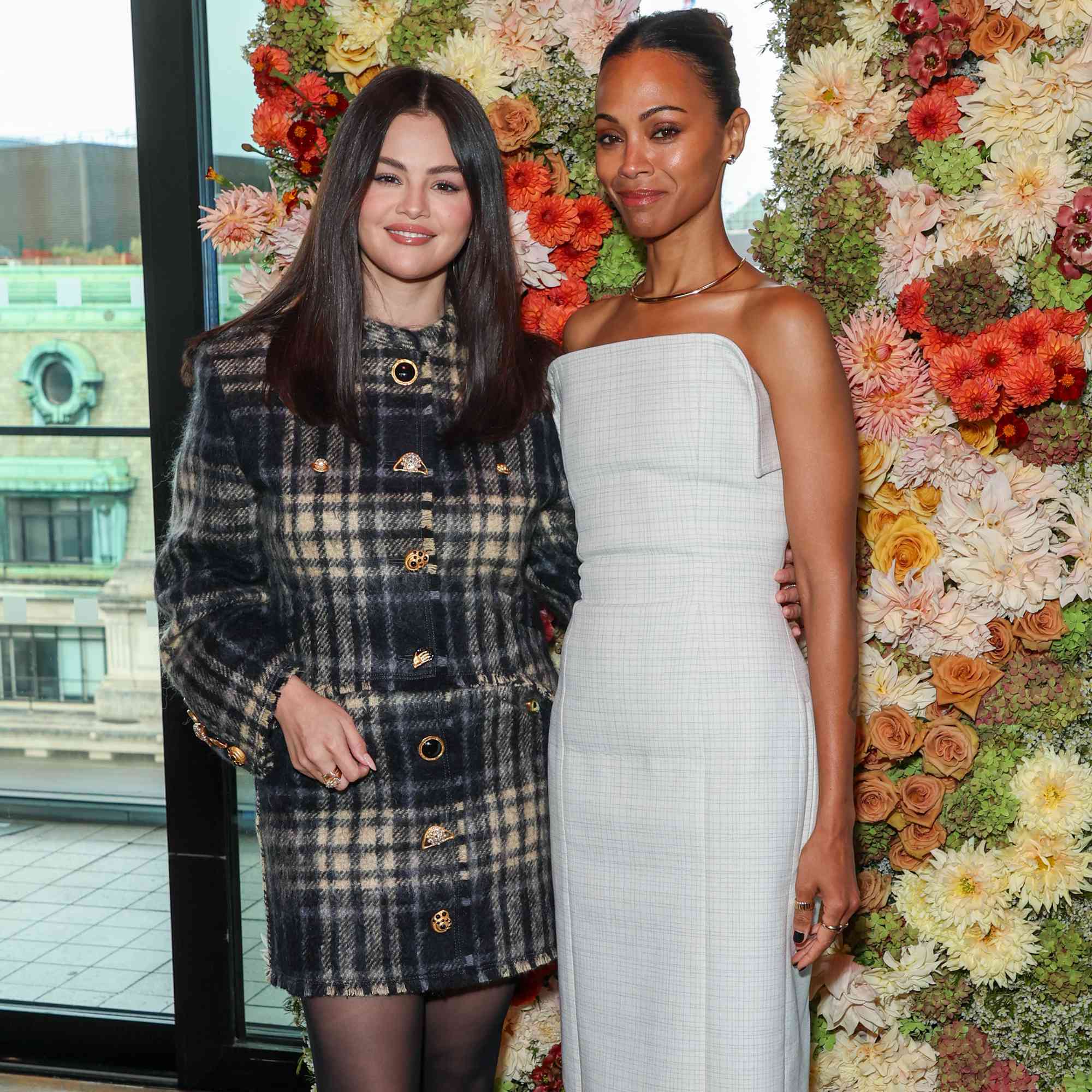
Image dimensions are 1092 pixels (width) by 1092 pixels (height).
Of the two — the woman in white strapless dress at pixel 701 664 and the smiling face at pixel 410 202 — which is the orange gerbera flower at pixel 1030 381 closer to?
the woman in white strapless dress at pixel 701 664

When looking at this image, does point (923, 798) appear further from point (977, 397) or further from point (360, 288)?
point (360, 288)

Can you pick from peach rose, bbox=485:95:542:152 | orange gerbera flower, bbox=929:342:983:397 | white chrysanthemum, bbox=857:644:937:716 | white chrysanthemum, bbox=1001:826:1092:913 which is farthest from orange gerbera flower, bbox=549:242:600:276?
white chrysanthemum, bbox=1001:826:1092:913

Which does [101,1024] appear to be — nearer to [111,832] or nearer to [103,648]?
[111,832]

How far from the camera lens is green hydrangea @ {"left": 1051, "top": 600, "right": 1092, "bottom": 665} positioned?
209 centimetres

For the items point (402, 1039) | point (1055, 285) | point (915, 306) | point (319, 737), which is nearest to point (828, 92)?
point (915, 306)

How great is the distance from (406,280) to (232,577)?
20.0 inches

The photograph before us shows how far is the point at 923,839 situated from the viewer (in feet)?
7.03

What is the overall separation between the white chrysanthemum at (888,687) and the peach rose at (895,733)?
0.01 metres

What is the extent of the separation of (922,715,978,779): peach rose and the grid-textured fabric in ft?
1.84

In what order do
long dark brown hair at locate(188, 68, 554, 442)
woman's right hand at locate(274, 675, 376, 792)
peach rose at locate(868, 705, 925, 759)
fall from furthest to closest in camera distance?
peach rose at locate(868, 705, 925, 759) → long dark brown hair at locate(188, 68, 554, 442) → woman's right hand at locate(274, 675, 376, 792)

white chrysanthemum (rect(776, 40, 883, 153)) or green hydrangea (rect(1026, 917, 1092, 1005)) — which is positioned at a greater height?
white chrysanthemum (rect(776, 40, 883, 153))

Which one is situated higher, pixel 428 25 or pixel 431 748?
pixel 428 25

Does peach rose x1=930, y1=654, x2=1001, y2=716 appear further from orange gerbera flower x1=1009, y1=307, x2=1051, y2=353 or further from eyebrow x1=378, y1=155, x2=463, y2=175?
eyebrow x1=378, y1=155, x2=463, y2=175

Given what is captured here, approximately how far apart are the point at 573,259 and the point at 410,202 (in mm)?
581
